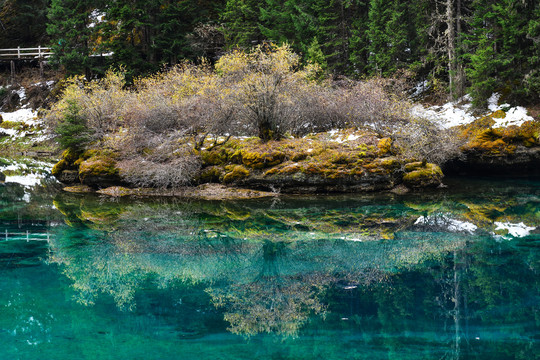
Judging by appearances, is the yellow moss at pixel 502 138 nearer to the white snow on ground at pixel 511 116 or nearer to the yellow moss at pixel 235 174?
the white snow on ground at pixel 511 116

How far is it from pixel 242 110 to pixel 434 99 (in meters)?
15.0

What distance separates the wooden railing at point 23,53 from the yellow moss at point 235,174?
113ft

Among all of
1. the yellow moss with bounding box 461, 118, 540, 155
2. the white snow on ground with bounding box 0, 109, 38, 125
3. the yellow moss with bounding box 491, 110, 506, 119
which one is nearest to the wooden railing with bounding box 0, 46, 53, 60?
the white snow on ground with bounding box 0, 109, 38, 125

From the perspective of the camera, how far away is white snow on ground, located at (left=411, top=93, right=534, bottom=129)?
A: 21.9 metres

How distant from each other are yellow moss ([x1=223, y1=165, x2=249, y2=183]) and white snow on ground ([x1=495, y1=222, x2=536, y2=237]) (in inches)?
400

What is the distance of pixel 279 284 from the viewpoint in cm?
834

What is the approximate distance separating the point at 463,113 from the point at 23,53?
4333 cm

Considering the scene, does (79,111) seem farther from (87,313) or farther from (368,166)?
(87,313)

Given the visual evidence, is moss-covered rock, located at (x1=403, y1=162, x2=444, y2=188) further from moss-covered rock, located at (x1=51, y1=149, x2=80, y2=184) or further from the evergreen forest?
moss-covered rock, located at (x1=51, y1=149, x2=80, y2=184)

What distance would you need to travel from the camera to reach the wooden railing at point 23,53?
44.3 m

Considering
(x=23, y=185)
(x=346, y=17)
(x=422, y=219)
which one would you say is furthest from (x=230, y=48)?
(x=422, y=219)

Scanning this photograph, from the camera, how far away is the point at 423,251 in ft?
33.1

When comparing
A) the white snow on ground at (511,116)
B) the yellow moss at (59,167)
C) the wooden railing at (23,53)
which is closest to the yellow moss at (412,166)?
the white snow on ground at (511,116)

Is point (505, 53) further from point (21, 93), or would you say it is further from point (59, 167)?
point (21, 93)
